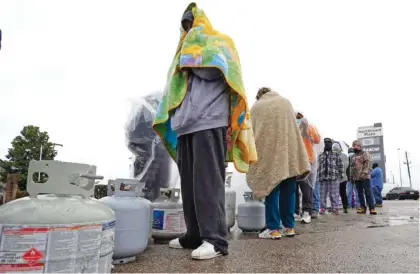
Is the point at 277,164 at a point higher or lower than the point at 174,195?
higher

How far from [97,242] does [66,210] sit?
0.16 m

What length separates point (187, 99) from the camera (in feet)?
6.69

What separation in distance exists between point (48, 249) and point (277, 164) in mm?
2254

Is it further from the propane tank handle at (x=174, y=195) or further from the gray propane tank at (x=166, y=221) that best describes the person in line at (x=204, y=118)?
the propane tank handle at (x=174, y=195)

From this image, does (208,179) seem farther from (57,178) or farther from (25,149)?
(25,149)

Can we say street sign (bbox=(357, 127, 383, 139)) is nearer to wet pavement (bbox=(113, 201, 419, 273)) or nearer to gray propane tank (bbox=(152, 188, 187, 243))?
wet pavement (bbox=(113, 201, 419, 273))

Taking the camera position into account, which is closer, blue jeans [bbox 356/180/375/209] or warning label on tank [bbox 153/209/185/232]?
warning label on tank [bbox 153/209/185/232]

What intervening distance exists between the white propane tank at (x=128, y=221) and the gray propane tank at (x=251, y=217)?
1863 mm

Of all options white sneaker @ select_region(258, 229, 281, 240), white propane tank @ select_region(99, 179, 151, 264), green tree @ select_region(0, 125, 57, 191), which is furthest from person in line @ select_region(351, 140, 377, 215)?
green tree @ select_region(0, 125, 57, 191)

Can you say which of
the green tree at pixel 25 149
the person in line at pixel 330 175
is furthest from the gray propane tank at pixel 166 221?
the green tree at pixel 25 149

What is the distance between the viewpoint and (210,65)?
195cm

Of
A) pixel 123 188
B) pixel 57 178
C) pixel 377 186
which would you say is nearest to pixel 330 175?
pixel 377 186

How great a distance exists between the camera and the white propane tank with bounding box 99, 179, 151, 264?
1.68 m

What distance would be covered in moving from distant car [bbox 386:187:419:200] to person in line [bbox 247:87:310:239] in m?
29.7
